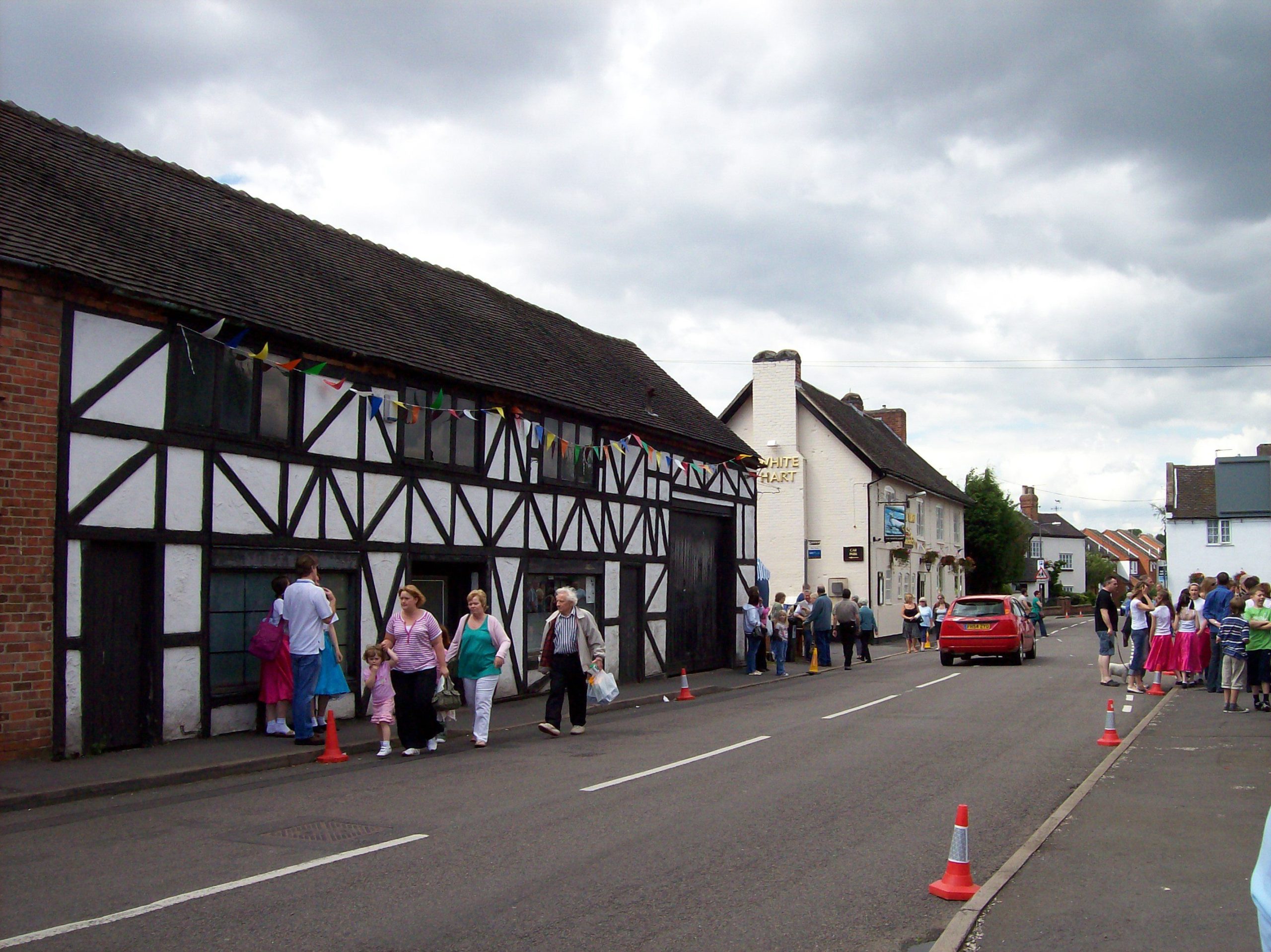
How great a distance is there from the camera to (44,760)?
1036cm

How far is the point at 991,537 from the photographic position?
54.8 metres

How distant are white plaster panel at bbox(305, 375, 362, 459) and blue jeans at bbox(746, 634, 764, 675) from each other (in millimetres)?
11815

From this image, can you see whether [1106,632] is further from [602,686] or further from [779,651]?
[602,686]

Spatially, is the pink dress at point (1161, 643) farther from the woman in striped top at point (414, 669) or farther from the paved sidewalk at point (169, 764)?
the woman in striped top at point (414, 669)

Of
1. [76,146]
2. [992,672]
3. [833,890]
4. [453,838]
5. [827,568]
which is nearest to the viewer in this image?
[833,890]

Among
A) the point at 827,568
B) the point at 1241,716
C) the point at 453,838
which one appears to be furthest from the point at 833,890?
the point at 827,568

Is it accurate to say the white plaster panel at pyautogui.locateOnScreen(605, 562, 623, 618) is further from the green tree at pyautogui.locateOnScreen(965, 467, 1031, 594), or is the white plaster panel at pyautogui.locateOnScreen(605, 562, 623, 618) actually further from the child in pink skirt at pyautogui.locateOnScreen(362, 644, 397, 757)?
the green tree at pyautogui.locateOnScreen(965, 467, 1031, 594)

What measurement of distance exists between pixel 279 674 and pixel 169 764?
80.7 inches

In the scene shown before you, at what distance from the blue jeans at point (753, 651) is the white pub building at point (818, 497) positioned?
1249 cm

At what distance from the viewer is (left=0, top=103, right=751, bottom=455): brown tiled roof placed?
38.5 ft

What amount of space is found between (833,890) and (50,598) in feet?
26.4

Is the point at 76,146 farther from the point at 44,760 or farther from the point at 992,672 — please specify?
the point at 992,672

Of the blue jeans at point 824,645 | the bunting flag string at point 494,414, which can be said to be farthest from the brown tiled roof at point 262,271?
the blue jeans at point 824,645

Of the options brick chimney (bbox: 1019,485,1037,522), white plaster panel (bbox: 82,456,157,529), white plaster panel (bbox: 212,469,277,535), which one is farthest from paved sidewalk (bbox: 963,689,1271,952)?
brick chimney (bbox: 1019,485,1037,522)
